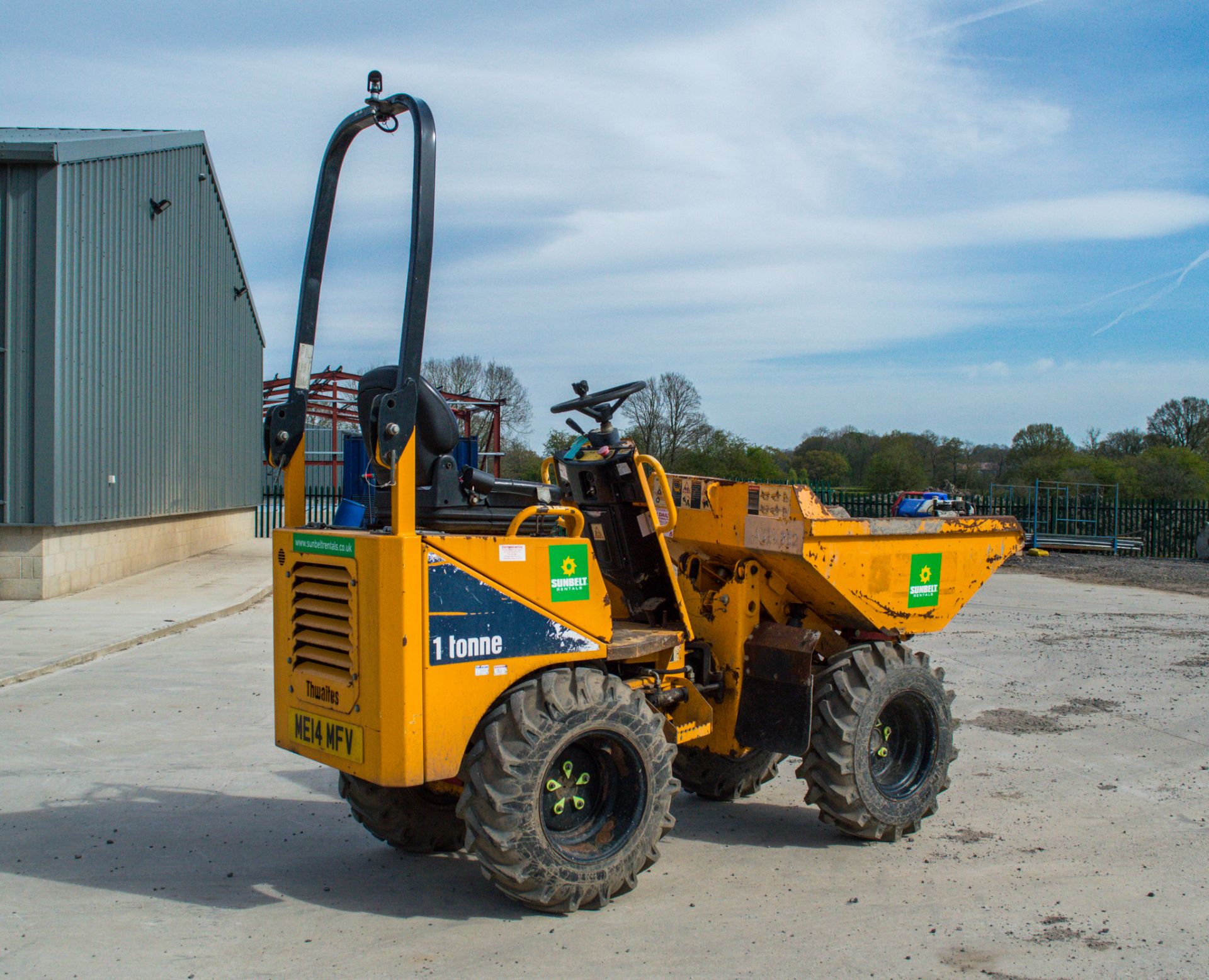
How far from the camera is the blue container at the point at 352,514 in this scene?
4.55 m

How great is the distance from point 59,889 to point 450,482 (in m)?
2.54

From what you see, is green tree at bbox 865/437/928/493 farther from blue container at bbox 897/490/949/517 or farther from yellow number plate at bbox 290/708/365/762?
yellow number plate at bbox 290/708/365/762

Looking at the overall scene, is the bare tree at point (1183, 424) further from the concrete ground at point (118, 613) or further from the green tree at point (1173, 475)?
the concrete ground at point (118, 613)

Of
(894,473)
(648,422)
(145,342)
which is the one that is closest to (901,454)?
(894,473)

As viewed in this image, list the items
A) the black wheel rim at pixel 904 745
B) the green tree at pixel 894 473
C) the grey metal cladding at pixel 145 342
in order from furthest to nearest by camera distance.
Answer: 1. the green tree at pixel 894 473
2. the grey metal cladding at pixel 145 342
3. the black wheel rim at pixel 904 745

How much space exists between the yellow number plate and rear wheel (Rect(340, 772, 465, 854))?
0.54 m

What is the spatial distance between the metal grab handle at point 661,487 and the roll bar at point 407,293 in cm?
128

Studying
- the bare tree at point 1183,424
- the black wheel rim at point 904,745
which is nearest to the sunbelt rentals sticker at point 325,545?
the black wheel rim at point 904,745

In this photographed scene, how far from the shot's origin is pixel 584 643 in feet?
14.2

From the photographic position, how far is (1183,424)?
4825 centimetres

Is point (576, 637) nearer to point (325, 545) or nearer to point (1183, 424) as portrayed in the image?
point (325, 545)

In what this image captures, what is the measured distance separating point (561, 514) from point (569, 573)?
27 cm

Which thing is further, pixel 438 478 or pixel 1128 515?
pixel 1128 515

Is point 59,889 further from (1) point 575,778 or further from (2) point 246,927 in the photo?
(1) point 575,778
